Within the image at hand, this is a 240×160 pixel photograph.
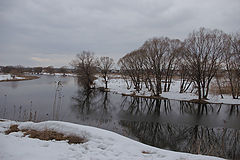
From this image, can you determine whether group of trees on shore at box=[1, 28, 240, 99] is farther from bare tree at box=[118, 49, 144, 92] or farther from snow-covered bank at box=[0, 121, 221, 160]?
snow-covered bank at box=[0, 121, 221, 160]

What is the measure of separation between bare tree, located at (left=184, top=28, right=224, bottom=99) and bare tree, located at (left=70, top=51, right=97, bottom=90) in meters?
24.4

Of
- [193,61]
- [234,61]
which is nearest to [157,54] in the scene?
[193,61]

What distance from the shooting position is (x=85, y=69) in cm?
3656

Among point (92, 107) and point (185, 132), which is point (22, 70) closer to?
point (92, 107)

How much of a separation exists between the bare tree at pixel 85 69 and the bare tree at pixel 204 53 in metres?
24.4

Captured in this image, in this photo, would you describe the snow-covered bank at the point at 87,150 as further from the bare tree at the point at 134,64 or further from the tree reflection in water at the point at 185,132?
the bare tree at the point at 134,64

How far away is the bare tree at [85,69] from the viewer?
3616 cm

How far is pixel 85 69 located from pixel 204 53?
28516 mm

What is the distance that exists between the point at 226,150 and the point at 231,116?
9.00 m

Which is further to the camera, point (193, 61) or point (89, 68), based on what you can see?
point (89, 68)

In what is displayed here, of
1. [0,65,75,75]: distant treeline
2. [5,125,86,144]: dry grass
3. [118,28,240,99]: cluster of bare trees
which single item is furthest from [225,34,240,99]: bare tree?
[0,65,75,75]: distant treeline

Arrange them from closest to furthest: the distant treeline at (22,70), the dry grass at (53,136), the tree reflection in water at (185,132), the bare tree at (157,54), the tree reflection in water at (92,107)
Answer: the dry grass at (53,136) < the tree reflection in water at (185,132) < the tree reflection in water at (92,107) < the bare tree at (157,54) < the distant treeline at (22,70)

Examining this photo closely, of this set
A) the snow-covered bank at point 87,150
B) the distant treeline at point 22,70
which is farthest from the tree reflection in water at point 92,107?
the distant treeline at point 22,70

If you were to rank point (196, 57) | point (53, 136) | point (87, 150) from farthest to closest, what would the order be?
point (196, 57) → point (53, 136) → point (87, 150)
